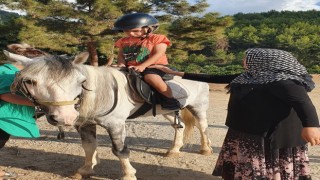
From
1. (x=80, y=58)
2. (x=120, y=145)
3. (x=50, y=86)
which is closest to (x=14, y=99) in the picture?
(x=50, y=86)

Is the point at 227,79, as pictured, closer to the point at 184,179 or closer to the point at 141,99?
the point at 141,99

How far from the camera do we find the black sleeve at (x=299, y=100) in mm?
2102

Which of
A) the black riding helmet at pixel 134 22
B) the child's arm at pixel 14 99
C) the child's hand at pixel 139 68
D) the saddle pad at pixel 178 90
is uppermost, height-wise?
the black riding helmet at pixel 134 22

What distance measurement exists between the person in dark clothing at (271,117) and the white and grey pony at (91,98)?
44.4 inches

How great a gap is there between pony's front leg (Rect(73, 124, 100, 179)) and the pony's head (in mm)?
1000

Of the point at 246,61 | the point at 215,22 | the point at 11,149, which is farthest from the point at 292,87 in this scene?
the point at 215,22

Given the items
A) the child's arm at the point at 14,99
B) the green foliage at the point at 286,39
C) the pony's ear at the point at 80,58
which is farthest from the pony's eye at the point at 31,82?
the green foliage at the point at 286,39

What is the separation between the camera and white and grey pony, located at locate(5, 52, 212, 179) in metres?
2.43

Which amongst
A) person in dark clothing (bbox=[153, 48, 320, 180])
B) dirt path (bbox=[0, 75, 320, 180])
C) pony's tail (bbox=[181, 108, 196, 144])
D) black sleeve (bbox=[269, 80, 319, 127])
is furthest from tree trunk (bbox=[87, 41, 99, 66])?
black sleeve (bbox=[269, 80, 319, 127])

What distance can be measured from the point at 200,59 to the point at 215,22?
11041mm

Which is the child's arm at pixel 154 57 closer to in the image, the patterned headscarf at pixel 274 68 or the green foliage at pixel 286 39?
the patterned headscarf at pixel 274 68

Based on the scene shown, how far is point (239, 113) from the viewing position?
2.41m

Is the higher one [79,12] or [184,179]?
[79,12]

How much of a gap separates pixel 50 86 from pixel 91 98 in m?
0.56
